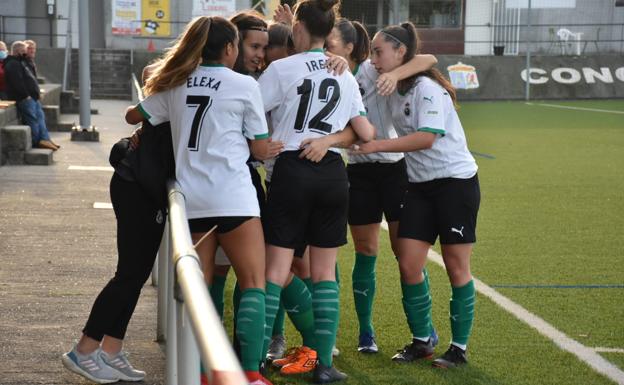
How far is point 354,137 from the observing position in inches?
199

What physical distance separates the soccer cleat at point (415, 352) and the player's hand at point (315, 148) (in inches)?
56.0

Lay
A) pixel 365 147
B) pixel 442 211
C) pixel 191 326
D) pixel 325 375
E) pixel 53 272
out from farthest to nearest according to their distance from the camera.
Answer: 1. pixel 53 272
2. pixel 442 211
3. pixel 325 375
4. pixel 365 147
5. pixel 191 326

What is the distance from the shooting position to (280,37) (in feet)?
17.5

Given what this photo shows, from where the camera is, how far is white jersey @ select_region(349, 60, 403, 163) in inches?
231

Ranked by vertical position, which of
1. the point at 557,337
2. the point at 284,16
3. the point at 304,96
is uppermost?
the point at 284,16

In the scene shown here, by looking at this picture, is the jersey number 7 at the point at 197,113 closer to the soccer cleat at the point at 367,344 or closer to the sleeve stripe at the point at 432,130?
the sleeve stripe at the point at 432,130

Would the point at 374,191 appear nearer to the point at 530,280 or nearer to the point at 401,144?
the point at 401,144

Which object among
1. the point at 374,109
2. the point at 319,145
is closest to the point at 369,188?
the point at 374,109

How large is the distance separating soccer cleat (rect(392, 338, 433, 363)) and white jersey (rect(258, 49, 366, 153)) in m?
1.44

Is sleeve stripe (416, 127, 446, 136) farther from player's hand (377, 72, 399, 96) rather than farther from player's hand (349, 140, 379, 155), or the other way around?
player's hand (349, 140, 379, 155)

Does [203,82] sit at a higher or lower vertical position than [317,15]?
lower

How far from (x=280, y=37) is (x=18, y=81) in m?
11.9

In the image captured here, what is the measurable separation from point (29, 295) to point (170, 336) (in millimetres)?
3339

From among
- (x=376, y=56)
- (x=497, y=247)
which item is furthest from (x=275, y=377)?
(x=497, y=247)
